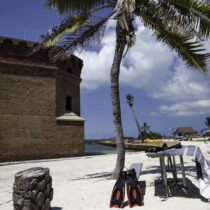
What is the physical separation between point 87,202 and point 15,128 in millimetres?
11699

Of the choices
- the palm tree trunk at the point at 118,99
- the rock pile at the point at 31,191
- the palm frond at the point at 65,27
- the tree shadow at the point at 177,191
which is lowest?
the tree shadow at the point at 177,191

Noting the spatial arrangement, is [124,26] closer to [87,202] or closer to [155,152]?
[155,152]

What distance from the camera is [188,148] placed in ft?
16.4

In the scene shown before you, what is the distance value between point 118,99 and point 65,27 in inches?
137

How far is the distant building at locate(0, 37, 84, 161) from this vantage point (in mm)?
15320

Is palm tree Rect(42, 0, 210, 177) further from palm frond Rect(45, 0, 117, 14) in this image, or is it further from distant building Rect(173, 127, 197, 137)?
distant building Rect(173, 127, 197, 137)

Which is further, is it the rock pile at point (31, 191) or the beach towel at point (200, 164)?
the beach towel at point (200, 164)

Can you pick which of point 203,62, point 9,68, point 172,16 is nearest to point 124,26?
point 172,16

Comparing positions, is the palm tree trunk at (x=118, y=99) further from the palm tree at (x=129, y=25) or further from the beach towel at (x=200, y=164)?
the beach towel at (x=200, y=164)

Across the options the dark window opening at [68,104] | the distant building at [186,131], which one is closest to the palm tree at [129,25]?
the dark window opening at [68,104]

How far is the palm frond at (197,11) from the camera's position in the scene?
6.62 meters

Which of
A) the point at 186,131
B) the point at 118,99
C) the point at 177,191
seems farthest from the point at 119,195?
the point at 186,131

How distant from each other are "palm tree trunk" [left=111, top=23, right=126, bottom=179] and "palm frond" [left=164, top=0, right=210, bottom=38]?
207 cm

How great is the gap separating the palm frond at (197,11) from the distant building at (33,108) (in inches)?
351
